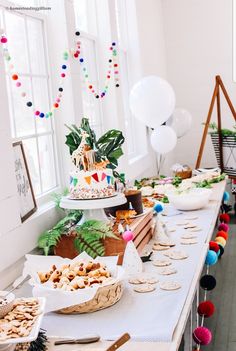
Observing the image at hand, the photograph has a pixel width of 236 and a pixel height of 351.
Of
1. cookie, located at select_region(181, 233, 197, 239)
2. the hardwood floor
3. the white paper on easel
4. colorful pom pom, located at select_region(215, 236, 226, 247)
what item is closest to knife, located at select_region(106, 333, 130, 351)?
the white paper on easel

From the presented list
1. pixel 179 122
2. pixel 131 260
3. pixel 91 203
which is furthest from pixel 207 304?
pixel 179 122

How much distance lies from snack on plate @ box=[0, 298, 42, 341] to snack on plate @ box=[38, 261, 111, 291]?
182mm

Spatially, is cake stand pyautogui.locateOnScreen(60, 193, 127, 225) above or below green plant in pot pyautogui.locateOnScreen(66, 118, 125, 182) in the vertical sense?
below

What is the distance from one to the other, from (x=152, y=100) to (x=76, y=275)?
2.40 metres

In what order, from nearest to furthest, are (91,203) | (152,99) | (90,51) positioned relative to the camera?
1. (91,203)
2. (90,51)
3. (152,99)

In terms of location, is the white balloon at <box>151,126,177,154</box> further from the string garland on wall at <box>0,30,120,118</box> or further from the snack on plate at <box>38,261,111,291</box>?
the snack on plate at <box>38,261,111,291</box>

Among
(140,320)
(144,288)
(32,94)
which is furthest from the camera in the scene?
(32,94)

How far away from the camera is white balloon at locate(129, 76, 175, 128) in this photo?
12.8 feet

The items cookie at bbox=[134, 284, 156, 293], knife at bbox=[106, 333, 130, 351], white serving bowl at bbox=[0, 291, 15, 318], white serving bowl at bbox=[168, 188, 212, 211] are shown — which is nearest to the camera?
knife at bbox=[106, 333, 130, 351]

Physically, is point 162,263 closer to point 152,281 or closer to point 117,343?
point 152,281

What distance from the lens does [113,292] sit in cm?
165

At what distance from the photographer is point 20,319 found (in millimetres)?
1347

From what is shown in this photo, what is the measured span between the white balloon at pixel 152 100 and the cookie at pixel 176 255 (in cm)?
184

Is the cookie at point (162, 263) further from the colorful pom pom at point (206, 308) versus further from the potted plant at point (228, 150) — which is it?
the potted plant at point (228, 150)
